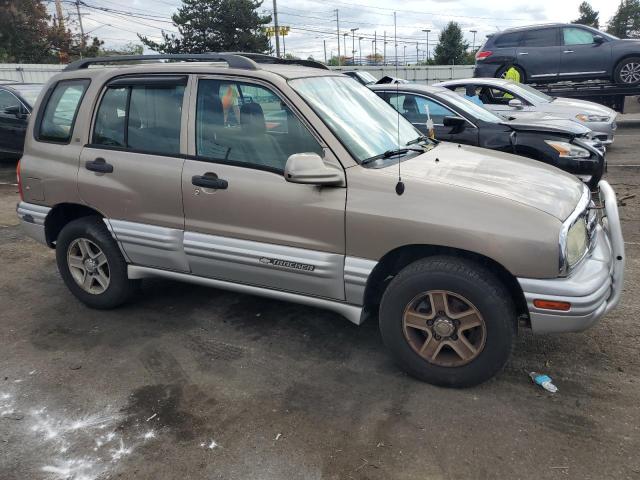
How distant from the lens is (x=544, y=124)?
729 centimetres

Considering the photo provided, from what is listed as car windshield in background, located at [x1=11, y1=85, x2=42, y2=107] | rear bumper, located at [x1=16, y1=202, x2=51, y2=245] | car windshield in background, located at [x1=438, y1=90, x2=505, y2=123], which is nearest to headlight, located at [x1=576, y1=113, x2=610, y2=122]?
car windshield in background, located at [x1=438, y1=90, x2=505, y2=123]

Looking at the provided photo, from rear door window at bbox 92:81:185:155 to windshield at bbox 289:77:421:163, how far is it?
90cm

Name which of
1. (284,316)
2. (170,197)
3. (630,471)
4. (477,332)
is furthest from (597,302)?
(170,197)

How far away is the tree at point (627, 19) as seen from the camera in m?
56.6

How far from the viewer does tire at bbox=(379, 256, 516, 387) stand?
2.98 meters

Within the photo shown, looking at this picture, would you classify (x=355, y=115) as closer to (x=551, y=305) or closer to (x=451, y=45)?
(x=551, y=305)

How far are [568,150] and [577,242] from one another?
4.03 meters

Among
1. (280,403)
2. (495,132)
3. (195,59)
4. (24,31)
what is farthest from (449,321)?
(24,31)

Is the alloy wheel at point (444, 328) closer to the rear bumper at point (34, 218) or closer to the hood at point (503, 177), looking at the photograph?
the hood at point (503, 177)

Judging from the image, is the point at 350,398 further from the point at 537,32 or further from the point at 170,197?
the point at 537,32

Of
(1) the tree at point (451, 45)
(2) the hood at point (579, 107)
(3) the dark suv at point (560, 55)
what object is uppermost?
(1) the tree at point (451, 45)

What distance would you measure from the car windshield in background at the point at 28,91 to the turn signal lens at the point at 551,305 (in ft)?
35.3

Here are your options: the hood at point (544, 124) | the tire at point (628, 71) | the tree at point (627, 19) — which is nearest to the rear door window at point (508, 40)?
the tire at point (628, 71)

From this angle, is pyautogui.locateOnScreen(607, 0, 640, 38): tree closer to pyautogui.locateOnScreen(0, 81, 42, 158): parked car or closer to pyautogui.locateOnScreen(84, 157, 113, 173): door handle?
pyautogui.locateOnScreen(0, 81, 42, 158): parked car
